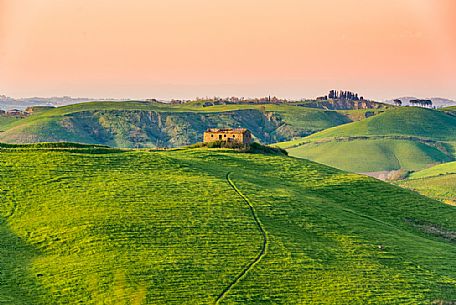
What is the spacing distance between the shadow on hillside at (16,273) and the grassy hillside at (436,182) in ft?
252

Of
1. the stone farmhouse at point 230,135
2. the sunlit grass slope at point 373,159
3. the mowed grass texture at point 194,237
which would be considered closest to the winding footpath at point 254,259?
the mowed grass texture at point 194,237

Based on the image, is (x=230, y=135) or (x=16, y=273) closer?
(x=16, y=273)

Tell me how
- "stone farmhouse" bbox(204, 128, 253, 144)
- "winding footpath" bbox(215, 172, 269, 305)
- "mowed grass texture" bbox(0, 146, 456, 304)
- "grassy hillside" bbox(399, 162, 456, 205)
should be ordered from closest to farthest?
"winding footpath" bbox(215, 172, 269, 305) < "mowed grass texture" bbox(0, 146, 456, 304) < "stone farmhouse" bbox(204, 128, 253, 144) < "grassy hillside" bbox(399, 162, 456, 205)

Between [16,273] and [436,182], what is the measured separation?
106729 millimetres

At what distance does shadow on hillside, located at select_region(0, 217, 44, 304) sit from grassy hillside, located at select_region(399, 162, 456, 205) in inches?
3029

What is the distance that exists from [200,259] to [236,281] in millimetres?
3420

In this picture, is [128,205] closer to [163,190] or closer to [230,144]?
[163,190]

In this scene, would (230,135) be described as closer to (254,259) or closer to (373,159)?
(254,259)

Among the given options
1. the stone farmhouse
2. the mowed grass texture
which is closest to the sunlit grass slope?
the stone farmhouse

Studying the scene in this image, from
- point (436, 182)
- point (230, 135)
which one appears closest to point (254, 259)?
point (230, 135)

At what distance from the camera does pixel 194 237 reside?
48438 millimetres

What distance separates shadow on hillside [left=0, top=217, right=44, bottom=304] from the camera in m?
39.1

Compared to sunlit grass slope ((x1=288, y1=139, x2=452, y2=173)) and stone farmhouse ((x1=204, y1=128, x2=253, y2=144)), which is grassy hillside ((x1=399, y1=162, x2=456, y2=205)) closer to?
sunlit grass slope ((x1=288, y1=139, x2=452, y2=173))

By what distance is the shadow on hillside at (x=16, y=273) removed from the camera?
3913 cm
